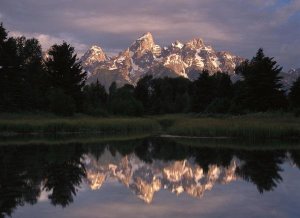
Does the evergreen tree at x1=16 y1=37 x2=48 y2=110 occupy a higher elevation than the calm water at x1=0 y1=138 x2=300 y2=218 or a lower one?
higher

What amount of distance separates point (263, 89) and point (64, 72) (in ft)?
83.9

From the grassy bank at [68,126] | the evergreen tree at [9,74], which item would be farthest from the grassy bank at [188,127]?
the evergreen tree at [9,74]

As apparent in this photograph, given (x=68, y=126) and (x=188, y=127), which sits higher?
(x=188, y=127)

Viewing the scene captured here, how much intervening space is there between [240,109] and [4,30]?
1151 inches

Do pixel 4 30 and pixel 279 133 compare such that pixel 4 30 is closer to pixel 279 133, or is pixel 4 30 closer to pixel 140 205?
pixel 279 133

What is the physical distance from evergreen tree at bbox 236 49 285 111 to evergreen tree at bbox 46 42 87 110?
2138 cm

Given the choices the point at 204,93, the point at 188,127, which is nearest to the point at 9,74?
the point at 188,127

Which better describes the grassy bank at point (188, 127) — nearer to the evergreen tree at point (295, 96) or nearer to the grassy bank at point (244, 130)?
the grassy bank at point (244, 130)

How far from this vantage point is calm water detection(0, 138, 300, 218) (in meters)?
12.8

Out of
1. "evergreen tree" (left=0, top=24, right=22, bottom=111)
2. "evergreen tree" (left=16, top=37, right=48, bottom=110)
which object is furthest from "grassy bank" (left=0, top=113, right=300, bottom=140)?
"evergreen tree" (left=16, top=37, right=48, bottom=110)

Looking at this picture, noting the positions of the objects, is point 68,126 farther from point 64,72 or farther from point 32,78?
point 32,78

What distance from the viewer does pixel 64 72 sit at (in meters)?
67.2

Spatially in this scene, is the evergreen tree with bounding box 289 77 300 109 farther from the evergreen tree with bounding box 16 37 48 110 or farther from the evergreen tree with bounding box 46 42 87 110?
the evergreen tree with bounding box 16 37 48 110

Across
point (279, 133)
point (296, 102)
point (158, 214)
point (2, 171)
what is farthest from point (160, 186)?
point (296, 102)
